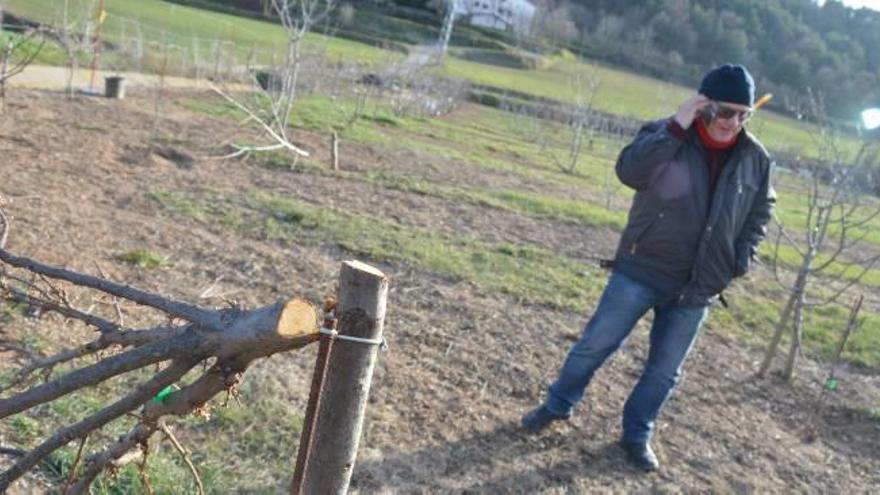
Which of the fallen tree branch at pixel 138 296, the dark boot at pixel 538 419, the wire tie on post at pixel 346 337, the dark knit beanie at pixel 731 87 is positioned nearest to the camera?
the wire tie on post at pixel 346 337

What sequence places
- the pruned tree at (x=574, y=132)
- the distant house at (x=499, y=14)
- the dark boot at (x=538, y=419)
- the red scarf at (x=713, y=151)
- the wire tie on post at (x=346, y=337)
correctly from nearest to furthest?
the wire tie on post at (x=346, y=337) → the red scarf at (x=713, y=151) → the dark boot at (x=538, y=419) → the pruned tree at (x=574, y=132) → the distant house at (x=499, y=14)

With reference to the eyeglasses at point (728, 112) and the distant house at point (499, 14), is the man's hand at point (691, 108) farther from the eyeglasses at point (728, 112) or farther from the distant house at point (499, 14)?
the distant house at point (499, 14)

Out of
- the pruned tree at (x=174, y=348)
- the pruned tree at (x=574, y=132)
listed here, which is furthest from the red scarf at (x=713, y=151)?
the pruned tree at (x=574, y=132)

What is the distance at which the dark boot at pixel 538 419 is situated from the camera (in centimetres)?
419

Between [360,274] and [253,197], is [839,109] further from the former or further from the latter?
[360,274]

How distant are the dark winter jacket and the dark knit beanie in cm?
23

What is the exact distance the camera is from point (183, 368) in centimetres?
175

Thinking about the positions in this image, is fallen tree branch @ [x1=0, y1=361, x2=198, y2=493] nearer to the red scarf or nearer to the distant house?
the red scarf

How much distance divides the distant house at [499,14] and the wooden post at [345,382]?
79729mm

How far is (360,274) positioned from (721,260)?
2585 mm

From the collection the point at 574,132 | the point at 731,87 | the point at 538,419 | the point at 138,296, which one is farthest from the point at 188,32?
the point at 138,296

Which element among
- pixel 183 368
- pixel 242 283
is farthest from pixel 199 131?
pixel 183 368

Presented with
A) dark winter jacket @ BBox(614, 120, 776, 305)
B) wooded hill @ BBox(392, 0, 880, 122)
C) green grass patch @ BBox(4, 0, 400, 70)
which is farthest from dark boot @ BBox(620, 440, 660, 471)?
wooded hill @ BBox(392, 0, 880, 122)

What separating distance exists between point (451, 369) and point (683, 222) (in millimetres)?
1723
